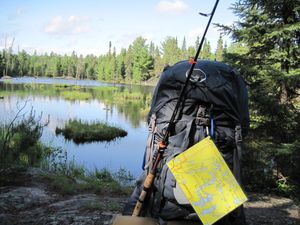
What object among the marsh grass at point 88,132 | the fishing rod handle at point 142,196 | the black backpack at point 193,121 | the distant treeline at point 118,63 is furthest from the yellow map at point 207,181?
the distant treeline at point 118,63

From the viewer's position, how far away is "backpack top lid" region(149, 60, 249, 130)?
203 cm

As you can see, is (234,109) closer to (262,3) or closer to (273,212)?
(273,212)

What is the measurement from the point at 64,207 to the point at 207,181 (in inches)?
119

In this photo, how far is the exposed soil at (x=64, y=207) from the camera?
12.8 ft

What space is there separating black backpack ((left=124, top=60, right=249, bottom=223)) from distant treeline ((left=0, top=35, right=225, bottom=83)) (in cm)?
6358

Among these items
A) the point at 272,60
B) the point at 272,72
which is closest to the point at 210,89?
the point at 272,72

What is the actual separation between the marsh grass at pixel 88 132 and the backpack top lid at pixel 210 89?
18.2m

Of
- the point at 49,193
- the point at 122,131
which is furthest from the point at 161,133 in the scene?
the point at 122,131

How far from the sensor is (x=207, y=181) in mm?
1878

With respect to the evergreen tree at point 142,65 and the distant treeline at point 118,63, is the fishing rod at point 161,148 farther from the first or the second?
the evergreen tree at point 142,65

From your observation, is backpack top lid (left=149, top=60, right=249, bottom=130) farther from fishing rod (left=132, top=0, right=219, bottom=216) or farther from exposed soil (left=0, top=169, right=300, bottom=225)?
exposed soil (left=0, top=169, right=300, bottom=225)

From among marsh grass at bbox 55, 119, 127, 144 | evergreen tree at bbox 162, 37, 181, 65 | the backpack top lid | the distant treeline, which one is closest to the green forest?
the backpack top lid

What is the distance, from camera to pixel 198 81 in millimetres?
2043

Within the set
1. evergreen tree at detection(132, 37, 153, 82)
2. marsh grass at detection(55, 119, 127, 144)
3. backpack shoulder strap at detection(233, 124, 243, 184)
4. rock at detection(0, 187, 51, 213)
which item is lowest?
marsh grass at detection(55, 119, 127, 144)
